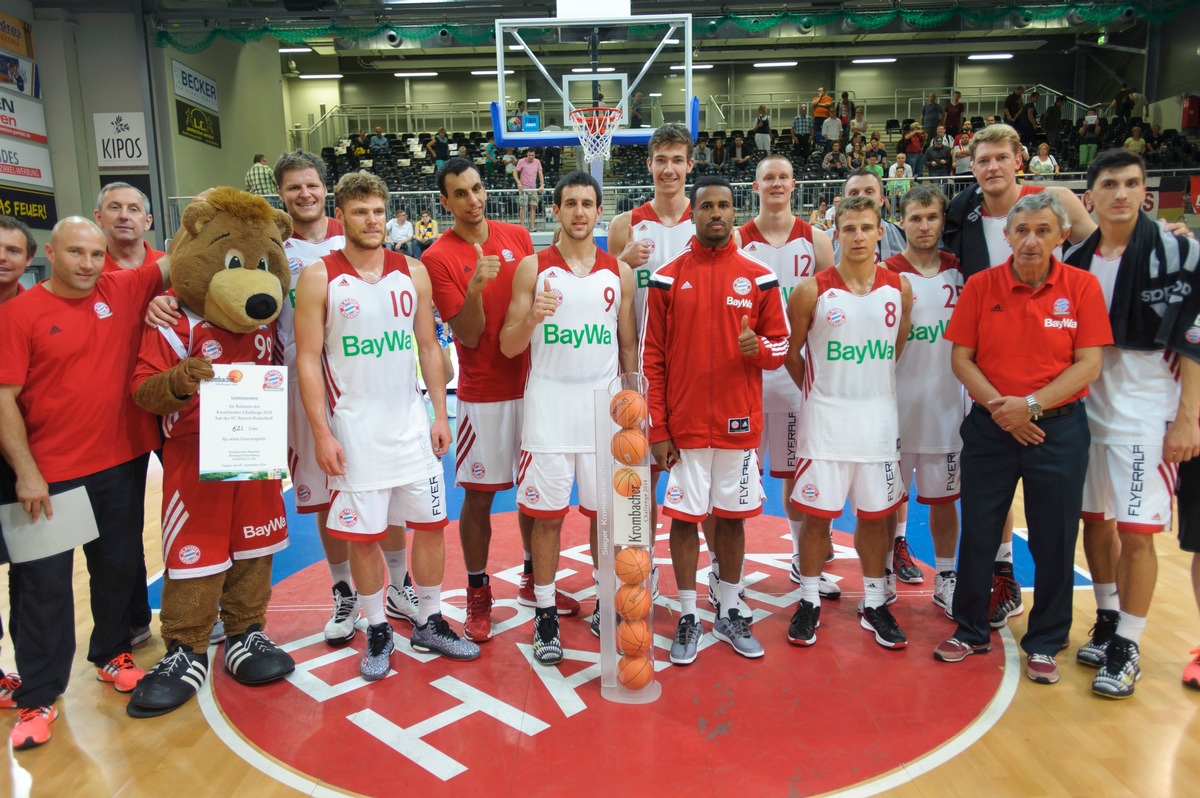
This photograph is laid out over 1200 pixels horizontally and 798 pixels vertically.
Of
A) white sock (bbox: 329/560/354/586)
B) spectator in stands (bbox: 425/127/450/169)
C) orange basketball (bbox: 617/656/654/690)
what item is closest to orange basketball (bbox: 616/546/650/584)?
orange basketball (bbox: 617/656/654/690)

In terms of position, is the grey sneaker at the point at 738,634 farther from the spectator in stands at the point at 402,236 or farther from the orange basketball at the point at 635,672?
the spectator in stands at the point at 402,236

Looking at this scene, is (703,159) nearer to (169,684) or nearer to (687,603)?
(687,603)

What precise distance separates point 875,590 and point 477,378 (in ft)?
7.98

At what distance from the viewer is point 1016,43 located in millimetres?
25219

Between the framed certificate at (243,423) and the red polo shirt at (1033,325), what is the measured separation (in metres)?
3.32

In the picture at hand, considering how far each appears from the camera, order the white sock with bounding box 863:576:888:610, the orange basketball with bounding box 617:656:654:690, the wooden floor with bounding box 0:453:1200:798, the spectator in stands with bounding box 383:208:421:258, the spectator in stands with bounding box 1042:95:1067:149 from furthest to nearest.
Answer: the spectator in stands with bounding box 1042:95:1067:149 → the spectator in stands with bounding box 383:208:421:258 → the white sock with bounding box 863:576:888:610 → the orange basketball with bounding box 617:656:654:690 → the wooden floor with bounding box 0:453:1200:798

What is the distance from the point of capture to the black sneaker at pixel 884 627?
4.19m

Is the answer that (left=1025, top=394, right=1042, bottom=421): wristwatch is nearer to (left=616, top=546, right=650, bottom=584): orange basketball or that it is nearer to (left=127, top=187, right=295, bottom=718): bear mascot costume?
(left=616, top=546, right=650, bottom=584): orange basketball

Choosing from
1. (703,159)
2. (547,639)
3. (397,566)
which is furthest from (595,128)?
(703,159)

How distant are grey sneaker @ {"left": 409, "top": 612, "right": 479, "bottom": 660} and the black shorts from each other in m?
3.49

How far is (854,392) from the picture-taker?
4168 millimetres

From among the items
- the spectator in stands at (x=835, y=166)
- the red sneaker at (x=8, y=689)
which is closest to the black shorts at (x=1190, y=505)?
the red sneaker at (x=8, y=689)

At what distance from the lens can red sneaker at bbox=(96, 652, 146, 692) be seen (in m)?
3.97

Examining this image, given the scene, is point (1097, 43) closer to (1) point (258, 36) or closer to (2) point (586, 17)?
(2) point (586, 17)
